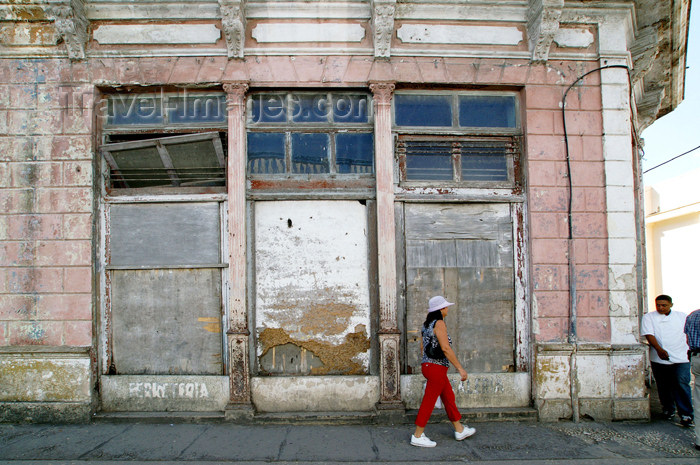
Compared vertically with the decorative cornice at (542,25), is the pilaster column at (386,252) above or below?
below

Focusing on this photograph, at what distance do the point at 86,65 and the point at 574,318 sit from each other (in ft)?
22.2

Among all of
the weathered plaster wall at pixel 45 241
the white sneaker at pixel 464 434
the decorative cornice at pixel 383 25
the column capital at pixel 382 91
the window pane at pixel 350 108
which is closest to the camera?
the white sneaker at pixel 464 434

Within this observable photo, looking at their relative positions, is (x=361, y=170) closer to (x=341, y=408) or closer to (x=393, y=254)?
(x=393, y=254)

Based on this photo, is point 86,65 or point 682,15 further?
point 682,15

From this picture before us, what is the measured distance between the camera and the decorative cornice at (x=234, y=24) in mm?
6121

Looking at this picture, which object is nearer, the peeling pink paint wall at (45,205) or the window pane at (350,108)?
the peeling pink paint wall at (45,205)

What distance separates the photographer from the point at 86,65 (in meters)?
6.38

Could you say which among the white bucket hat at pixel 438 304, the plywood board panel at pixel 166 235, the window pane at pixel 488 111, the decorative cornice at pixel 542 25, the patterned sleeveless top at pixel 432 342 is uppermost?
the decorative cornice at pixel 542 25

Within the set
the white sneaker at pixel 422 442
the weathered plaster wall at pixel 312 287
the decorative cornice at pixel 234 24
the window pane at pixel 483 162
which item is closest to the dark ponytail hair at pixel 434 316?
the white sneaker at pixel 422 442

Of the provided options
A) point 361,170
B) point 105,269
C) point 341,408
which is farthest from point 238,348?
point 361,170

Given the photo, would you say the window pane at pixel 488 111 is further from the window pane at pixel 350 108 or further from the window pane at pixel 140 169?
the window pane at pixel 140 169

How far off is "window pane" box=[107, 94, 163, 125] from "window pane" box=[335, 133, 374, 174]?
7.60 ft

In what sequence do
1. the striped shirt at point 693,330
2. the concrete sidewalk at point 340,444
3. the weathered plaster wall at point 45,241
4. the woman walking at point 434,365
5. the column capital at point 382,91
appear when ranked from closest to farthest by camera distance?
the concrete sidewalk at point 340,444, the woman walking at point 434,365, the striped shirt at point 693,330, the weathered plaster wall at point 45,241, the column capital at point 382,91

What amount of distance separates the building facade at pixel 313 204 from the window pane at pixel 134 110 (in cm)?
3
